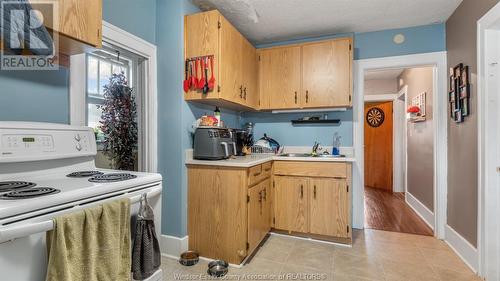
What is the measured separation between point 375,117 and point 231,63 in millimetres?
4354

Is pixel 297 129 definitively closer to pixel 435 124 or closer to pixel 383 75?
pixel 435 124

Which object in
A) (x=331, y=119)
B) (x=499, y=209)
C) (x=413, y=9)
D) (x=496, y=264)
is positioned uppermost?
(x=413, y=9)

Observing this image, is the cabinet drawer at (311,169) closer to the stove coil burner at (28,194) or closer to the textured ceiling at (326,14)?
the textured ceiling at (326,14)

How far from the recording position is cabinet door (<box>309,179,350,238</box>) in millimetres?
2510

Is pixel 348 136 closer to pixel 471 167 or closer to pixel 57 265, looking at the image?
pixel 471 167

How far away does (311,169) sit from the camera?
2.60 meters

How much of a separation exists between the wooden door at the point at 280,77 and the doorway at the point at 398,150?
1.17m

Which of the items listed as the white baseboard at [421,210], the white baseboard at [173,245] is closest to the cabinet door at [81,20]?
the white baseboard at [173,245]

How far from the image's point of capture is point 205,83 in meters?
2.21

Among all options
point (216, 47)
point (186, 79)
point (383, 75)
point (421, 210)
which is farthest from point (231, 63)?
point (383, 75)

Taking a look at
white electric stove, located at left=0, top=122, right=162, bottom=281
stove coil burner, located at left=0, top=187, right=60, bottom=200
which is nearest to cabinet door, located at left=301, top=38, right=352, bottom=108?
white electric stove, located at left=0, top=122, right=162, bottom=281

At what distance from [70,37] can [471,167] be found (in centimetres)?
306

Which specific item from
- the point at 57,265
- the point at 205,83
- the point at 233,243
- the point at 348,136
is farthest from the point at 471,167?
the point at 57,265

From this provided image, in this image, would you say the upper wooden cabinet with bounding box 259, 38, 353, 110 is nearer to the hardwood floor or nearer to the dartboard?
the hardwood floor
